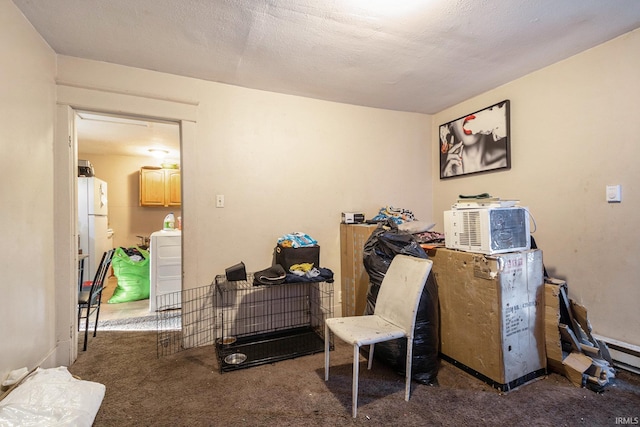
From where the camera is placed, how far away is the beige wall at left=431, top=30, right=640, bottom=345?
1.97 metres

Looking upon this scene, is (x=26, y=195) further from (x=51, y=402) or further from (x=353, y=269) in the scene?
(x=353, y=269)

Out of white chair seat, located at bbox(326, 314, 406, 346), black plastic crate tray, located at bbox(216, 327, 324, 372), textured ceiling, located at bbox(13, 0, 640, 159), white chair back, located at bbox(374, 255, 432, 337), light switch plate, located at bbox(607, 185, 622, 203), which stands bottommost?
black plastic crate tray, located at bbox(216, 327, 324, 372)

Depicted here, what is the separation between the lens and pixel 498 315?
1.81 metres

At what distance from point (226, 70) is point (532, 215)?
9.25 feet

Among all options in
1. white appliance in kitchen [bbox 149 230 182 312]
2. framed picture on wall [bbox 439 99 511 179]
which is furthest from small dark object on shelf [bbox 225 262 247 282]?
framed picture on wall [bbox 439 99 511 179]

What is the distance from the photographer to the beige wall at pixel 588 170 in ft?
6.46

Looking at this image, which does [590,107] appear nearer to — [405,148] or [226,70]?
[405,148]

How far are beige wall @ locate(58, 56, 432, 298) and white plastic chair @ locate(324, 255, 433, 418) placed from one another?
109 cm

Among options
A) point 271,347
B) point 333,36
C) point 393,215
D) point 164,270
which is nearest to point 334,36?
point 333,36

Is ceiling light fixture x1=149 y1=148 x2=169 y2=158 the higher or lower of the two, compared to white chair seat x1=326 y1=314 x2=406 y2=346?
higher

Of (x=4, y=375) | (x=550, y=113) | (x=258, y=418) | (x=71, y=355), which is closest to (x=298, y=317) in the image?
(x=258, y=418)

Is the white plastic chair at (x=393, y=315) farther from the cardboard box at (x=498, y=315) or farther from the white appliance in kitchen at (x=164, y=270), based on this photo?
the white appliance in kitchen at (x=164, y=270)

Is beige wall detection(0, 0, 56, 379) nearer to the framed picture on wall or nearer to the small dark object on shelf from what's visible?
the small dark object on shelf

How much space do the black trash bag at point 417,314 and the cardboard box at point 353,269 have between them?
A: 0.28 meters
